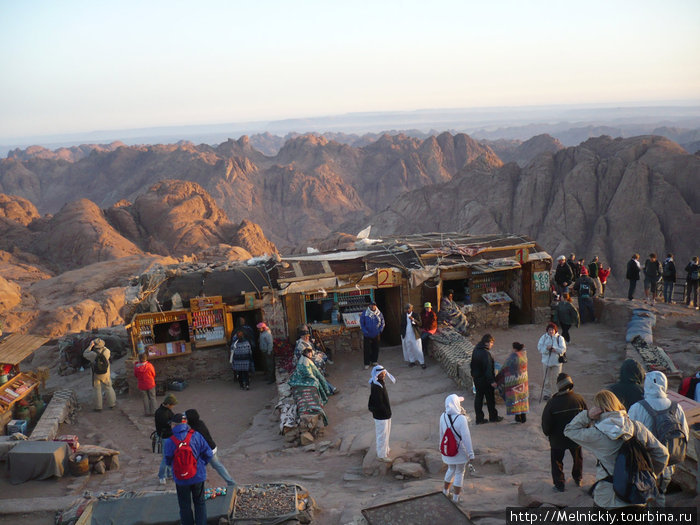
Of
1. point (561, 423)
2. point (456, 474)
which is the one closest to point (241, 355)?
point (456, 474)

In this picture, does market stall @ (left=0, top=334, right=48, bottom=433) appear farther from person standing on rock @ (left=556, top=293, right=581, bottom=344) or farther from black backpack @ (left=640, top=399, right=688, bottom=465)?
person standing on rock @ (left=556, top=293, right=581, bottom=344)

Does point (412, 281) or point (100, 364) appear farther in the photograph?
point (412, 281)

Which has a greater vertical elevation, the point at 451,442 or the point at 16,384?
the point at 451,442

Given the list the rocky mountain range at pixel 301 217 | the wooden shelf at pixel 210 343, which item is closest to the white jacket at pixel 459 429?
the wooden shelf at pixel 210 343

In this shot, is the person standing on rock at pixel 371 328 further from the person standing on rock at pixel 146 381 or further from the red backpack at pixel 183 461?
the red backpack at pixel 183 461

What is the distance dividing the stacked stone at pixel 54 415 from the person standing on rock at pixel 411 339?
712 centimetres

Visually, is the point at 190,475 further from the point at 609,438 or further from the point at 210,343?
the point at 210,343

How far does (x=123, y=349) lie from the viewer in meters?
16.1

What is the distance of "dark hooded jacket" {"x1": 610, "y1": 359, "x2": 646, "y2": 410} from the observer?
7543mm

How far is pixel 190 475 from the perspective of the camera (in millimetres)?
6352

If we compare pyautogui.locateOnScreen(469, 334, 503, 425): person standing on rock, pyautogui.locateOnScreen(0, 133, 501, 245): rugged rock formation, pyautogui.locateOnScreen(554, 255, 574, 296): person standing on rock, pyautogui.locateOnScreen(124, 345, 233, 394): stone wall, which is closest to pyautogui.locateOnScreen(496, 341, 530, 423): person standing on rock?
pyautogui.locateOnScreen(469, 334, 503, 425): person standing on rock

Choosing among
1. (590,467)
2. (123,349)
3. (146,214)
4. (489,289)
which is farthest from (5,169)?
(590,467)

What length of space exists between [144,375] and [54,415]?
1.76 meters

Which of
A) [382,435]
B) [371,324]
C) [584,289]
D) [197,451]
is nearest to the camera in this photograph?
[197,451]
